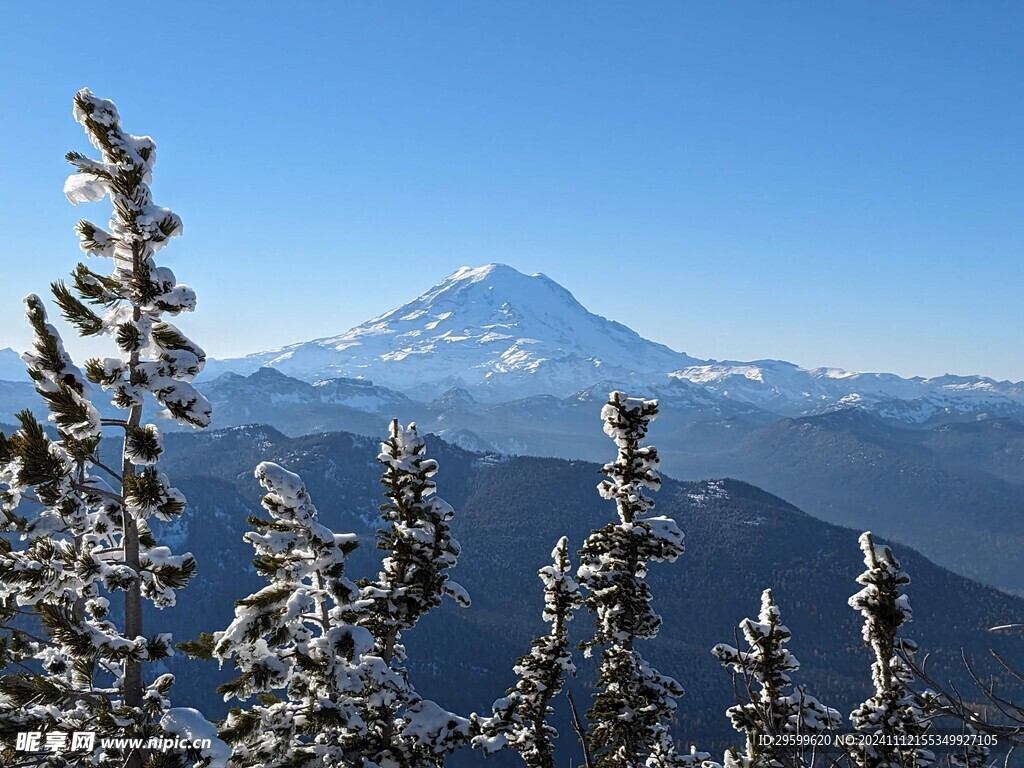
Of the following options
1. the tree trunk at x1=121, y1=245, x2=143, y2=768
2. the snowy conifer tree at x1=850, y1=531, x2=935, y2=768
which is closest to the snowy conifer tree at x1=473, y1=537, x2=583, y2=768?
the snowy conifer tree at x1=850, y1=531, x2=935, y2=768

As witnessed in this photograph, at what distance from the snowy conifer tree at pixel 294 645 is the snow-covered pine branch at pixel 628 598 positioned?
429 inches

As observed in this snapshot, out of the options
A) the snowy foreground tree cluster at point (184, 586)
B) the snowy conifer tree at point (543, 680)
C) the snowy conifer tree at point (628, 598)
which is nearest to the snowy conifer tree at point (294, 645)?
the snowy foreground tree cluster at point (184, 586)

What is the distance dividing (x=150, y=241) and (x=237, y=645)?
7.76 m

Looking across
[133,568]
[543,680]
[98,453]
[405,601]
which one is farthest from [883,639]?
[98,453]

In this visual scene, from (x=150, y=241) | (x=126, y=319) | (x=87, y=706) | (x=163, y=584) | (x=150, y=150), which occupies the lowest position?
(x=87, y=706)

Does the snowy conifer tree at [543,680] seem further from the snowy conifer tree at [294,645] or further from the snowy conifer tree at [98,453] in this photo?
the snowy conifer tree at [98,453]

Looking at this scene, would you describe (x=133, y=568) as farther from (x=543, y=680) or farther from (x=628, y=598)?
(x=543, y=680)

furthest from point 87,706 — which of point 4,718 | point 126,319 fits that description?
point 126,319

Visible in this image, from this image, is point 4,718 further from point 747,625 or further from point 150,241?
point 747,625

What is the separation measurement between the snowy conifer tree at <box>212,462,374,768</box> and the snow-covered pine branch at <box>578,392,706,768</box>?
10.9 meters

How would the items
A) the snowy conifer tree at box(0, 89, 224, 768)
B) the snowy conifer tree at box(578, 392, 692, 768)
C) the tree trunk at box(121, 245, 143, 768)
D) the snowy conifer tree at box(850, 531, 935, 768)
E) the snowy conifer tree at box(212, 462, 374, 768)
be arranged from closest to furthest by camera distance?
the snowy conifer tree at box(0, 89, 224, 768), the tree trunk at box(121, 245, 143, 768), the snowy conifer tree at box(212, 462, 374, 768), the snowy conifer tree at box(850, 531, 935, 768), the snowy conifer tree at box(578, 392, 692, 768)

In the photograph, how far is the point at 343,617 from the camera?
16.4m

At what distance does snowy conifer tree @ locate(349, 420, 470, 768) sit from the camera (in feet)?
58.6

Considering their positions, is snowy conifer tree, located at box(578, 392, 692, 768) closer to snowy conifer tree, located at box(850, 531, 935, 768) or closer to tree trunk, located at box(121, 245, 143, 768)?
snowy conifer tree, located at box(850, 531, 935, 768)
